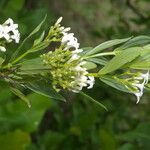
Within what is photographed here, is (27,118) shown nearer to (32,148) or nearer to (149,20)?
(32,148)

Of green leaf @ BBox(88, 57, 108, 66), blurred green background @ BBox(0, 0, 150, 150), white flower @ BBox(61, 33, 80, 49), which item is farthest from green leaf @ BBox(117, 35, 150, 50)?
blurred green background @ BBox(0, 0, 150, 150)

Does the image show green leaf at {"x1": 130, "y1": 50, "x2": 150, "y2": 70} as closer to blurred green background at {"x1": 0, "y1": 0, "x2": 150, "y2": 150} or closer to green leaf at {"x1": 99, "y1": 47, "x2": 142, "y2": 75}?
green leaf at {"x1": 99, "y1": 47, "x2": 142, "y2": 75}

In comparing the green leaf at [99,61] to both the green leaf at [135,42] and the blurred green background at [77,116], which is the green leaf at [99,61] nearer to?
the green leaf at [135,42]

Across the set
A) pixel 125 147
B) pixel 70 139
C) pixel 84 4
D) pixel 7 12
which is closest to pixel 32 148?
pixel 70 139

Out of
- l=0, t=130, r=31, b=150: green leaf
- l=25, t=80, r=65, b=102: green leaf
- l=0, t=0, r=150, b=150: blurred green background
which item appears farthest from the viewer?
l=0, t=0, r=150, b=150: blurred green background

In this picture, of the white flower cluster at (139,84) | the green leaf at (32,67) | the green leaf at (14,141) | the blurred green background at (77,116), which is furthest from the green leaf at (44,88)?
the green leaf at (14,141)

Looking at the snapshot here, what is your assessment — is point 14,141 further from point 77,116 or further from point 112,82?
point 112,82

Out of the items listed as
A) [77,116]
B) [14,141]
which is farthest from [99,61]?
[77,116]
